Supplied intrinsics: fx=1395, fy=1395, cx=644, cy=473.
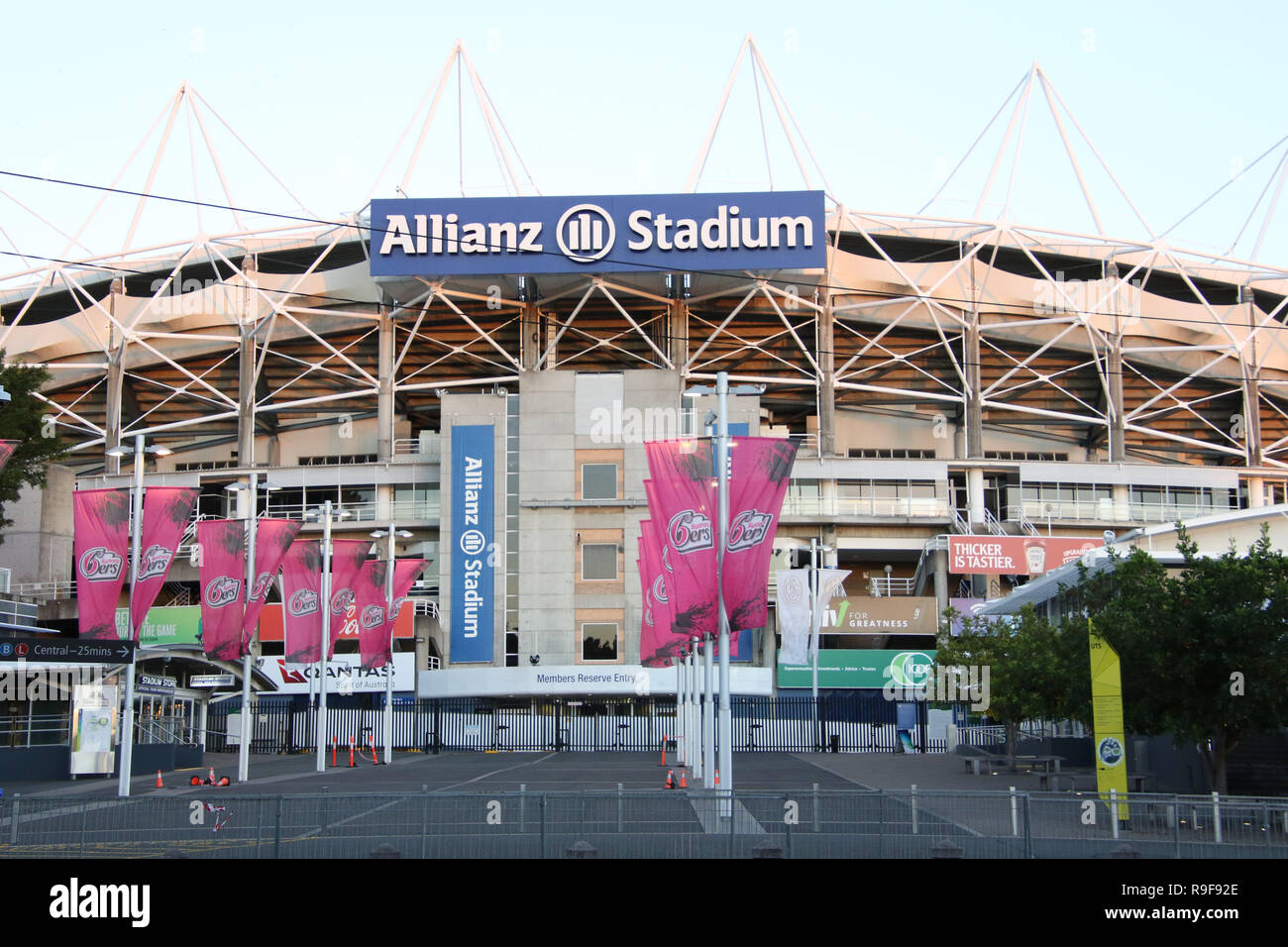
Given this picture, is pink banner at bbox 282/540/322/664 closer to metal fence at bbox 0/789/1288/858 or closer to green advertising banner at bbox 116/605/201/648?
metal fence at bbox 0/789/1288/858

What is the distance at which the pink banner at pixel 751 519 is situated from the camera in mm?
25125

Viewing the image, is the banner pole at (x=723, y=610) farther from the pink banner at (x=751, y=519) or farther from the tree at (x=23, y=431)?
the tree at (x=23, y=431)

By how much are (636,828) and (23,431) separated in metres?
40.7

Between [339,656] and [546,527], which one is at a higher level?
[546,527]

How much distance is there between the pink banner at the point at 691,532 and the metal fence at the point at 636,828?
5988mm

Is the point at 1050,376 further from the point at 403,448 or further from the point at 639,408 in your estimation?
the point at 403,448

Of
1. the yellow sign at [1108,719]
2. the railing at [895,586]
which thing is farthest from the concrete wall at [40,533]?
the yellow sign at [1108,719]

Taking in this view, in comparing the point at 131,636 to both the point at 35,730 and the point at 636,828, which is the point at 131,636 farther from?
the point at 636,828

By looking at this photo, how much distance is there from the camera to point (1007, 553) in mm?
72000

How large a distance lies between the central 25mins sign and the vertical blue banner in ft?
30.6

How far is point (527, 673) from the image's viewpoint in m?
72.6

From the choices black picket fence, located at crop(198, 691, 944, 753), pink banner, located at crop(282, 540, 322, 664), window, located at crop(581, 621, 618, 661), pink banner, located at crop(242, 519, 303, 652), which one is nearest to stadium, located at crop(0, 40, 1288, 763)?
window, located at crop(581, 621, 618, 661)
